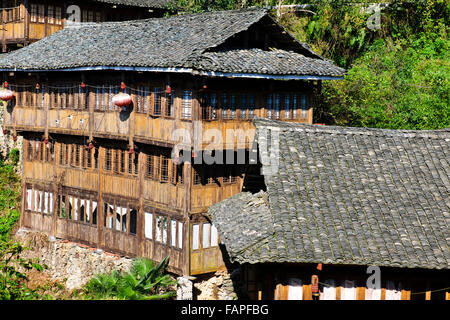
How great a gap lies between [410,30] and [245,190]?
62.7 ft

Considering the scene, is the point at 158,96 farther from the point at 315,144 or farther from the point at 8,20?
the point at 8,20

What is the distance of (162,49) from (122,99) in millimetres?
2312

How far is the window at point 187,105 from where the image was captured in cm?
2284

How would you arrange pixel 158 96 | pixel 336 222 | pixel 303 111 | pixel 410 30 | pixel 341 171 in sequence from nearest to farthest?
pixel 336 222 < pixel 341 171 < pixel 158 96 < pixel 303 111 < pixel 410 30

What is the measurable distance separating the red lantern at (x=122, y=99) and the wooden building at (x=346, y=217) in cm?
704

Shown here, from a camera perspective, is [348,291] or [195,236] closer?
[348,291]

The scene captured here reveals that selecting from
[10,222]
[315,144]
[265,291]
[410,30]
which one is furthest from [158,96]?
[410,30]

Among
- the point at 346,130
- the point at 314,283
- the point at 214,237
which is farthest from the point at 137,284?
the point at 346,130

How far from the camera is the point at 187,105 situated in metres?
22.9

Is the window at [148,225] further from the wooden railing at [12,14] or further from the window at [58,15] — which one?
the wooden railing at [12,14]

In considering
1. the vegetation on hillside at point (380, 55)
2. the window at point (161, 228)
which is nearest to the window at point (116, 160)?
the window at point (161, 228)

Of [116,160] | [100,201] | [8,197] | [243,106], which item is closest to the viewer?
[243,106]

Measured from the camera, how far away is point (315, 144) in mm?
18953

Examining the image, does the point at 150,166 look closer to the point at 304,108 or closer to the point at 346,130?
the point at 304,108
